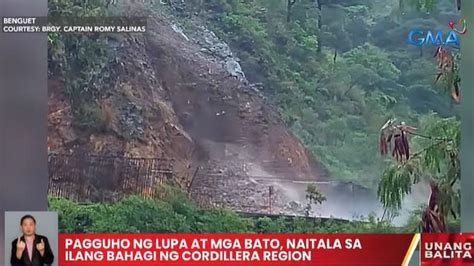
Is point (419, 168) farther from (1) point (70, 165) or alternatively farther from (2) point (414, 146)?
(1) point (70, 165)

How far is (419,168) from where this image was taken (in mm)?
3580

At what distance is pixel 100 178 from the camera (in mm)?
3539

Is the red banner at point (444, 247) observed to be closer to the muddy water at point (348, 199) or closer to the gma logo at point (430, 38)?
the muddy water at point (348, 199)

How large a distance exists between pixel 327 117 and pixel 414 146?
1.40 ft

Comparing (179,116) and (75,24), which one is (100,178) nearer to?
(179,116)

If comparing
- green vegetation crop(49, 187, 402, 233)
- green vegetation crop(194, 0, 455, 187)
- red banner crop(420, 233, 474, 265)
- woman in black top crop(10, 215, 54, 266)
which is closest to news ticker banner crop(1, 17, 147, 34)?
green vegetation crop(194, 0, 455, 187)

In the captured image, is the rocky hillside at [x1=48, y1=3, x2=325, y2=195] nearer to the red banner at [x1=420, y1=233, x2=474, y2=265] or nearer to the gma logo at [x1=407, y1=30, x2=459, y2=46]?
the red banner at [x1=420, y1=233, x2=474, y2=265]

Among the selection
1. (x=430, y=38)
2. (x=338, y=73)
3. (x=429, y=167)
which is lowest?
(x=429, y=167)

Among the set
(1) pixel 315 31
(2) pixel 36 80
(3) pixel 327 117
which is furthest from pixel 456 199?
(2) pixel 36 80

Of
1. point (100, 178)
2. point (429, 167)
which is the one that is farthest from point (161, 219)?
point (429, 167)

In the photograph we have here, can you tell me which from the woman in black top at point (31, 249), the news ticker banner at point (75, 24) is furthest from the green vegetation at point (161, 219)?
the news ticker banner at point (75, 24)

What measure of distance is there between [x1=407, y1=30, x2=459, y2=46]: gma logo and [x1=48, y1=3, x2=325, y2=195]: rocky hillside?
0.72m

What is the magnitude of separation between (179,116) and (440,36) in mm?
1257

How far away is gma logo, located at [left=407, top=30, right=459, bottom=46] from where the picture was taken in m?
3.55
